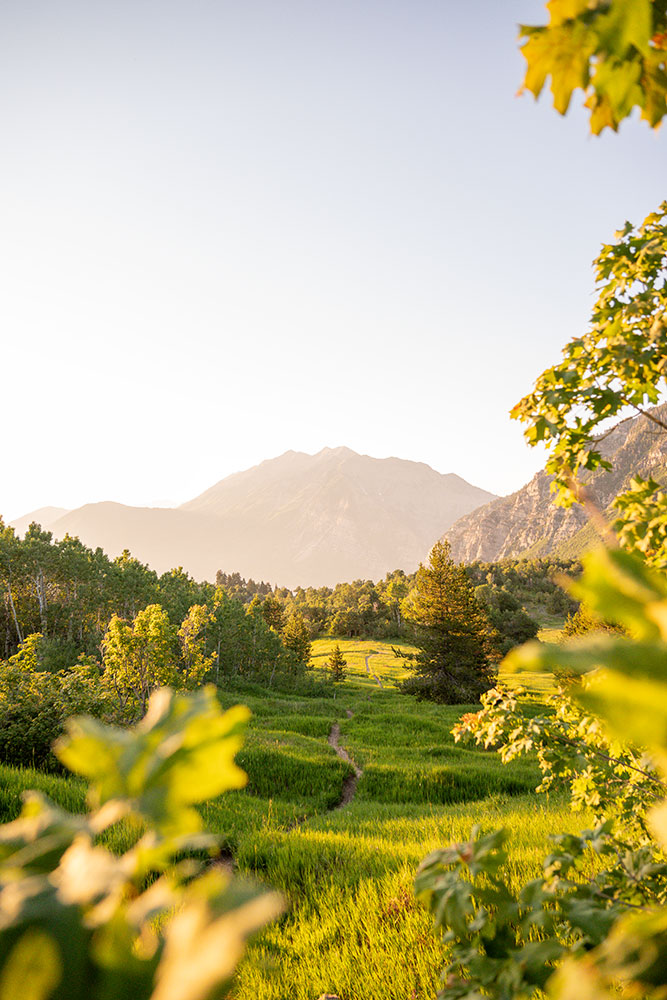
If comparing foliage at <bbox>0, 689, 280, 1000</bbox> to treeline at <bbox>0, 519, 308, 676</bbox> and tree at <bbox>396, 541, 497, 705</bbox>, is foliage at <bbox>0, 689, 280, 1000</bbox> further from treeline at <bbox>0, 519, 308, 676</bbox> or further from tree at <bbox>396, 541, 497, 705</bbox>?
treeline at <bbox>0, 519, 308, 676</bbox>

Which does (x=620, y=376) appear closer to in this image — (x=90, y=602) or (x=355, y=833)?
(x=355, y=833)

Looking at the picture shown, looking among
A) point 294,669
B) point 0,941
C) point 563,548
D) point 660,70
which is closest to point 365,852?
point 0,941

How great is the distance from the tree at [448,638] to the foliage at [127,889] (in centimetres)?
2853

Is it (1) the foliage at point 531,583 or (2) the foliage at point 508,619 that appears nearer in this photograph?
(2) the foliage at point 508,619

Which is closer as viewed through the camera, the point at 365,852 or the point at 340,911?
the point at 340,911

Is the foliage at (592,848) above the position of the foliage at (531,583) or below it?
above

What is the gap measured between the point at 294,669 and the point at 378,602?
55038 mm

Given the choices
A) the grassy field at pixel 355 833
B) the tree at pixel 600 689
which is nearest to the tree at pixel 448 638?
the grassy field at pixel 355 833

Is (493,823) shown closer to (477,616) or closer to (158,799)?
(158,799)

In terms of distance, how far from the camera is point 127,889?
0.58 metres

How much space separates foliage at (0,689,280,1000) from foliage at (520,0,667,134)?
4.75 feet

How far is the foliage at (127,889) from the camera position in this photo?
0.46m

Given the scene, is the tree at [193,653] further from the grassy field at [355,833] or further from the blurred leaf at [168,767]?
the blurred leaf at [168,767]

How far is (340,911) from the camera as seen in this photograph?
4043 millimetres
